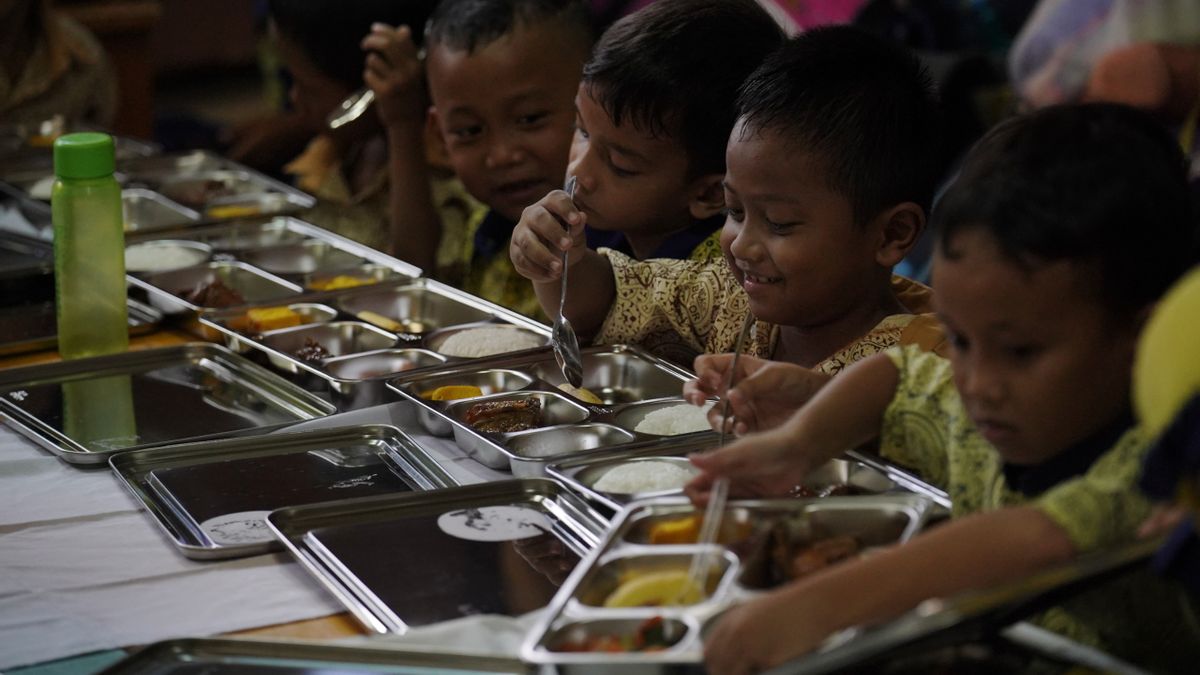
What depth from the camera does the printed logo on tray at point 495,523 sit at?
1380 millimetres

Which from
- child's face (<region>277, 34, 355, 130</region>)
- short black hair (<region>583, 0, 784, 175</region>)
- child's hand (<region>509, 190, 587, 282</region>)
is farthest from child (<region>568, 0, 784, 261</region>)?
child's face (<region>277, 34, 355, 130</region>)

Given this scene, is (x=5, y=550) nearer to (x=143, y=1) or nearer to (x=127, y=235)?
(x=127, y=235)

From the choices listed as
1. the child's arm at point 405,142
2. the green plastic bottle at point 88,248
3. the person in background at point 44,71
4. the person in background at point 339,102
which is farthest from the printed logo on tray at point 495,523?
the person in background at point 44,71

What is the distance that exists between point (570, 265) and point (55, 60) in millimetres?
2470

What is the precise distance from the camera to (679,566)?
1.10 m

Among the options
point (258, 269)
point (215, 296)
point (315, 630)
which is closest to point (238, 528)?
point (315, 630)

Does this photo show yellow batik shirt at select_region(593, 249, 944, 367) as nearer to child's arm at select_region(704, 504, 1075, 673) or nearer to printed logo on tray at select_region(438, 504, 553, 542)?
printed logo on tray at select_region(438, 504, 553, 542)

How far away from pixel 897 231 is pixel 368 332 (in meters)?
0.80

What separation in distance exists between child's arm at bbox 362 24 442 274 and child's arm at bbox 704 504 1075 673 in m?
1.87

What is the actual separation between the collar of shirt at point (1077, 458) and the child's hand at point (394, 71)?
1759 millimetres

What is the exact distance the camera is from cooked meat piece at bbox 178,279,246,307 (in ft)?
7.03

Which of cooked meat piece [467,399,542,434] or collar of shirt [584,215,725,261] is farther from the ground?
collar of shirt [584,215,725,261]

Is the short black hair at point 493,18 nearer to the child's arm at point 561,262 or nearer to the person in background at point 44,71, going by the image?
the child's arm at point 561,262

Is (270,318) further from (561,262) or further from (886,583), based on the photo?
(886,583)
